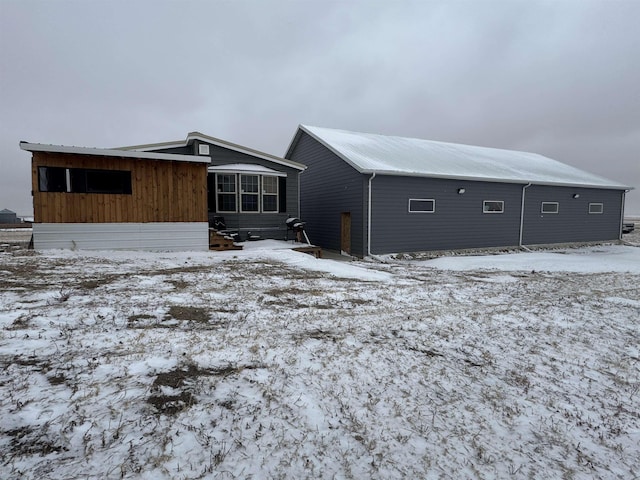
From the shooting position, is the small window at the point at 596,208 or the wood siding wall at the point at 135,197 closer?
the wood siding wall at the point at 135,197

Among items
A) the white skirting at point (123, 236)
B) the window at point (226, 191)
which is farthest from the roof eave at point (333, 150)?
the white skirting at point (123, 236)

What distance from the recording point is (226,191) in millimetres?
12742

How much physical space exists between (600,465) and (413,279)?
594cm

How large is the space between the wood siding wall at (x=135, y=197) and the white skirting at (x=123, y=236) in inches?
6.5

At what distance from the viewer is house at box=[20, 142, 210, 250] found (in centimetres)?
927

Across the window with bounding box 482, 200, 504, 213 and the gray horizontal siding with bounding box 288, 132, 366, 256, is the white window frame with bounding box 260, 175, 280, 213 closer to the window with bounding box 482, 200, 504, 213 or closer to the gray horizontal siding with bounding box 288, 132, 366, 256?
the gray horizontal siding with bounding box 288, 132, 366, 256

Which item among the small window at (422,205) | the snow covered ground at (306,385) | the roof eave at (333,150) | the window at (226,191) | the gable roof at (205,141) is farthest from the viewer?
the small window at (422,205)

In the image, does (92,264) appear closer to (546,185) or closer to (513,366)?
(513,366)

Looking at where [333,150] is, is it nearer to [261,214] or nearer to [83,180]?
[261,214]

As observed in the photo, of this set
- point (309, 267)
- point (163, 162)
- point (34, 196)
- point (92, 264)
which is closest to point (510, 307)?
point (309, 267)

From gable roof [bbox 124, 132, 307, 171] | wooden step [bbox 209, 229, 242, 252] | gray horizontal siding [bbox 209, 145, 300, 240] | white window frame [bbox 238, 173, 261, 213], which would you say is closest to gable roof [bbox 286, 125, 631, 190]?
gray horizontal siding [bbox 209, 145, 300, 240]

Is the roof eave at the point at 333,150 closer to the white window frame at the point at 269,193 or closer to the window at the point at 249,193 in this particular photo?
the window at the point at 249,193

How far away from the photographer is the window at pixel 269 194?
13267 millimetres

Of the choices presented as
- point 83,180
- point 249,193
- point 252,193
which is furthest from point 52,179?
point 252,193
